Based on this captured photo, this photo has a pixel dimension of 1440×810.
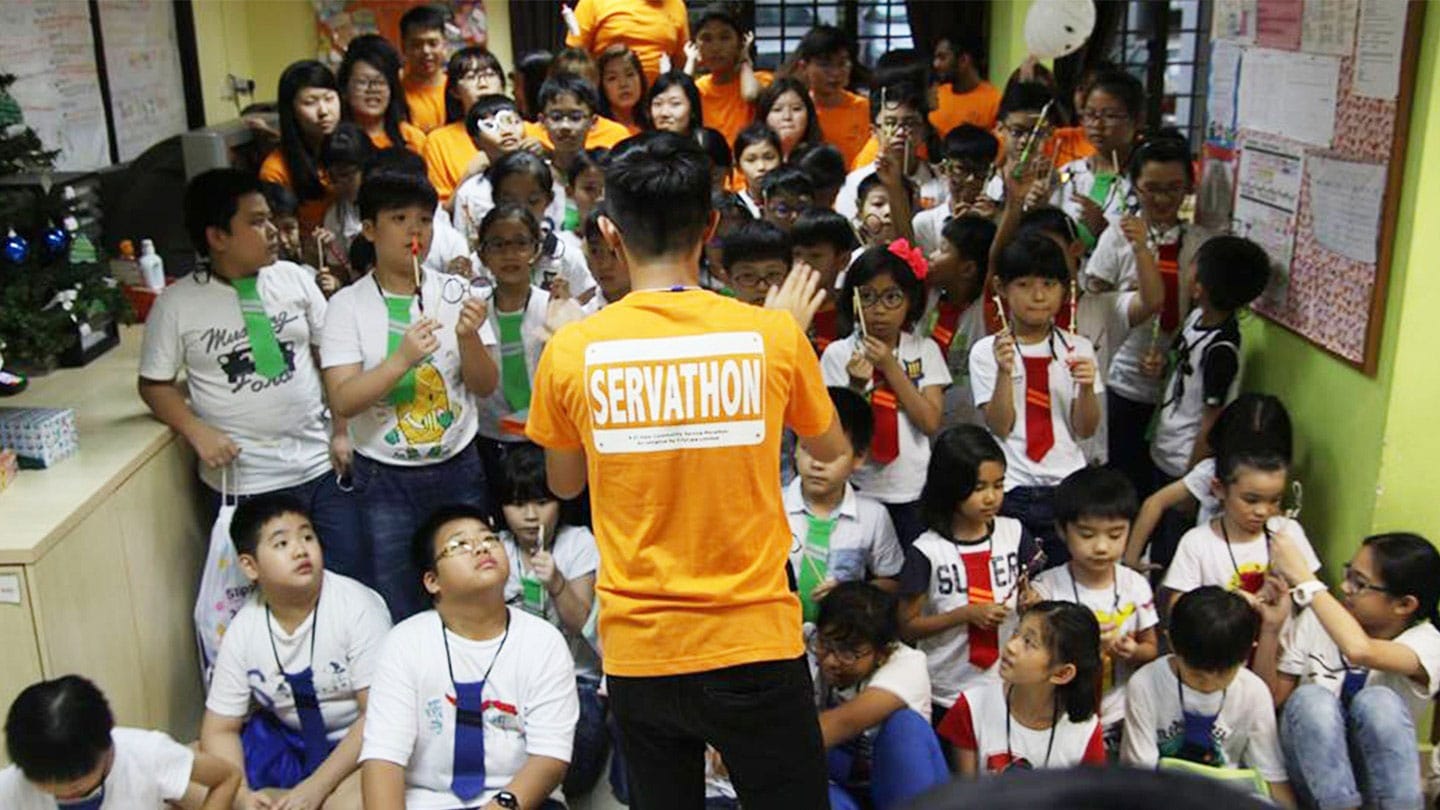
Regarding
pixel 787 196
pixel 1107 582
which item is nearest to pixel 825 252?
pixel 787 196

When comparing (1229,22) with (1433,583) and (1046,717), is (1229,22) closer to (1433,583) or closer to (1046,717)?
(1433,583)

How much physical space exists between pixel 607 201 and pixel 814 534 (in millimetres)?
1294

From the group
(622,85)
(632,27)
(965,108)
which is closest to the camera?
(622,85)

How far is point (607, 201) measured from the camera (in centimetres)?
170

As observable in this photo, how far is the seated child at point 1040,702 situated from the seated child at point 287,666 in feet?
4.05

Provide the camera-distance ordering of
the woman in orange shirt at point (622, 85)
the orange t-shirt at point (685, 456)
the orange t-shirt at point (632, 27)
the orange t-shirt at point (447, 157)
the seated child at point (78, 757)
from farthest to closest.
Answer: the orange t-shirt at point (632, 27), the woman in orange shirt at point (622, 85), the orange t-shirt at point (447, 157), the seated child at point (78, 757), the orange t-shirt at point (685, 456)

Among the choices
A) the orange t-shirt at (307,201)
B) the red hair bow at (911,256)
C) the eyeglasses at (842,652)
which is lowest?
the eyeglasses at (842,652)

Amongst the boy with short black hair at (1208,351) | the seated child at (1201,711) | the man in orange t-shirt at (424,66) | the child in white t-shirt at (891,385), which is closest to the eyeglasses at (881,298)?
the child in white t-shirt at (891,385)

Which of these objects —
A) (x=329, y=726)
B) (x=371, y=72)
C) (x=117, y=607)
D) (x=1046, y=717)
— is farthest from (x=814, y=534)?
(x=371, y=72)

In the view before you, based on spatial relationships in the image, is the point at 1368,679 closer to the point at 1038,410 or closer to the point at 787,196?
the point at 1038,410

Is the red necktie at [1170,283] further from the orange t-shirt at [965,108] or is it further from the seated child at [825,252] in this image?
the orange t-shirt at [965,108]

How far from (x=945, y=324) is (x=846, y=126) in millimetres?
1520

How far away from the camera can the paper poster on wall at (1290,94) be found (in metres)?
2.99

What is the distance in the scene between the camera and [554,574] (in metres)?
2.79
